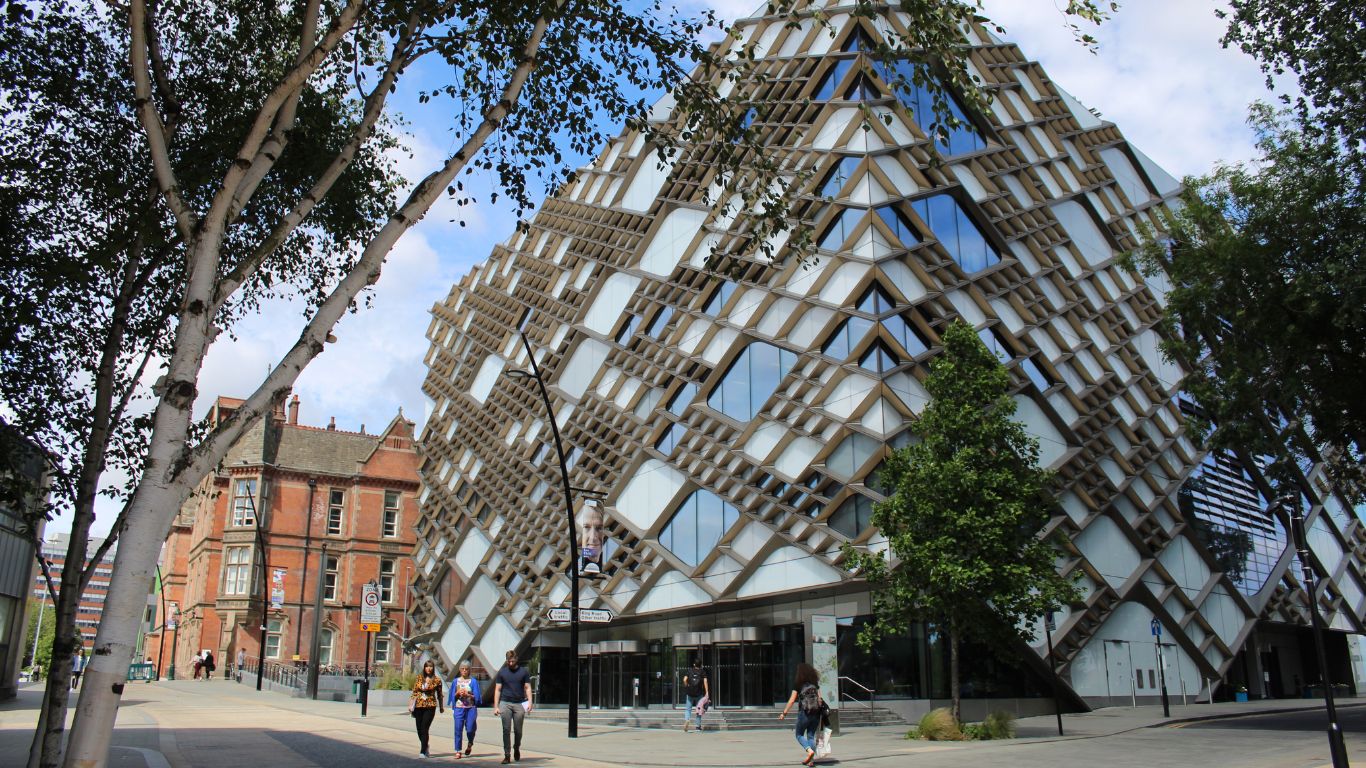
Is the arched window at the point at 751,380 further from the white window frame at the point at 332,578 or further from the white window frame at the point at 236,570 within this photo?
the white window frame at the point at 332,578

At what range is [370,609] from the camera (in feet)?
101

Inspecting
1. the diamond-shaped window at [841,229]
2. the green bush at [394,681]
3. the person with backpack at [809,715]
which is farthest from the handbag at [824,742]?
the green bush at [394,681]

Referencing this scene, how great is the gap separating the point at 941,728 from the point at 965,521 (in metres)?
4.19

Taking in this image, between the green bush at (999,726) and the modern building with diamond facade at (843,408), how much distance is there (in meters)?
3.51

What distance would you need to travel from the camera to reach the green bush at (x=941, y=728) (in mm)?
20875

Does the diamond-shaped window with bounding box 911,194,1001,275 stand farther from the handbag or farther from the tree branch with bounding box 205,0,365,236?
the tree branch with bounding box 205,0,365,236

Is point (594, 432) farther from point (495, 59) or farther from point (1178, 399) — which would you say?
point (495, 59)

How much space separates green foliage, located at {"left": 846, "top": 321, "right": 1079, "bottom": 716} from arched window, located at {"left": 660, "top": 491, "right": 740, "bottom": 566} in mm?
10270

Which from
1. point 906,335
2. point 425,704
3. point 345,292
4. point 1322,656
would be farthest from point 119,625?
point 906,335

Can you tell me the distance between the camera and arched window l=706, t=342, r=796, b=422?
105ft

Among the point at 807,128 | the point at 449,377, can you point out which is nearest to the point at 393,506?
the point at 449,377

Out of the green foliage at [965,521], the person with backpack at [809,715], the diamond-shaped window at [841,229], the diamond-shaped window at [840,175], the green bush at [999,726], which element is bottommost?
the green bush at [999,726]

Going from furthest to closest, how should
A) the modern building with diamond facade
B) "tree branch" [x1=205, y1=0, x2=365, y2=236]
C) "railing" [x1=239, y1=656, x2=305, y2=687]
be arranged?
"railing" [x1=239, y1=656, x2=305, y2=687] → the modern building with diamond facade → "tree branch" [x1=205, y1=0, x2=365, y2=236]

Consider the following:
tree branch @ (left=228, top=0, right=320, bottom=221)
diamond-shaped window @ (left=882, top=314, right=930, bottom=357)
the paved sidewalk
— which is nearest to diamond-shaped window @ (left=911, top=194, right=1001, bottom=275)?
diamond-shaped window @ (left=882, top=314, right=930, bottom=357)
